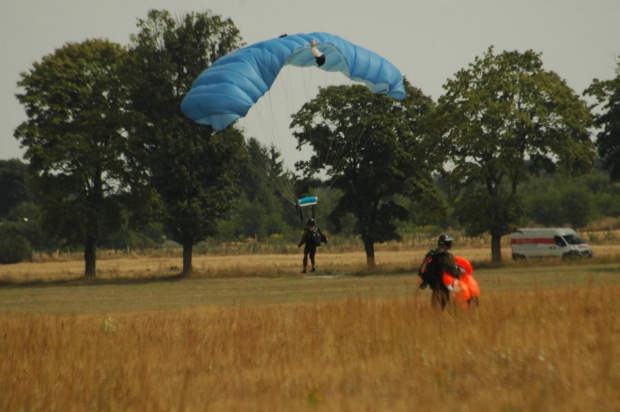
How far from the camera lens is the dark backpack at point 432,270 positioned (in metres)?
12.8

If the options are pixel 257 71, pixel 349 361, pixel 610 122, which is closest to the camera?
pixel 349 361

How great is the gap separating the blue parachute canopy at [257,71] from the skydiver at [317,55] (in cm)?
29

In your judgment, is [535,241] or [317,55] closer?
[317,55]

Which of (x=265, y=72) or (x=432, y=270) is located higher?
(x=265, y=72)

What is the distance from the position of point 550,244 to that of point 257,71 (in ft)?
110

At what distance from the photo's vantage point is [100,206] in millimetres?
49094

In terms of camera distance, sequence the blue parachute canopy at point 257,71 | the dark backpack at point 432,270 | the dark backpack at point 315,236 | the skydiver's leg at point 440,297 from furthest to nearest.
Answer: the blue parachute canopy at point 257,71 < the dark backpack at point 315,236 < the dark backpack at point 432,270 < the skydiver's leg at point 440,297

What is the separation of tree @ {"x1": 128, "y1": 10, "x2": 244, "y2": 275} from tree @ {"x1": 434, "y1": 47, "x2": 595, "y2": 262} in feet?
45.8

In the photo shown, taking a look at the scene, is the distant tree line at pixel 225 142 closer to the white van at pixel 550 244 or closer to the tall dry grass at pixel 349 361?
the white van at pixel 550 244

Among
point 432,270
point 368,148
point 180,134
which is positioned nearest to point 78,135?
point 180,134

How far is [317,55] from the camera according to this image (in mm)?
21734

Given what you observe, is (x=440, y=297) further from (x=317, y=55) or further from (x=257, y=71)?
(x=257, y=71)

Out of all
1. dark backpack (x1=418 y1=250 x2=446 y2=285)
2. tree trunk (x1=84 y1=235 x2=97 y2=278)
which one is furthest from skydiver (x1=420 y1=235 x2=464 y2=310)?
tree trunk (x1=84 y1=235 x2=97 y2=278)

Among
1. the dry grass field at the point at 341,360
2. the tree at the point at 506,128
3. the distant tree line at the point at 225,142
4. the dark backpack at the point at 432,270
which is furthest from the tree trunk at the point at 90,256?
the dark backpack at the point at 432,270
